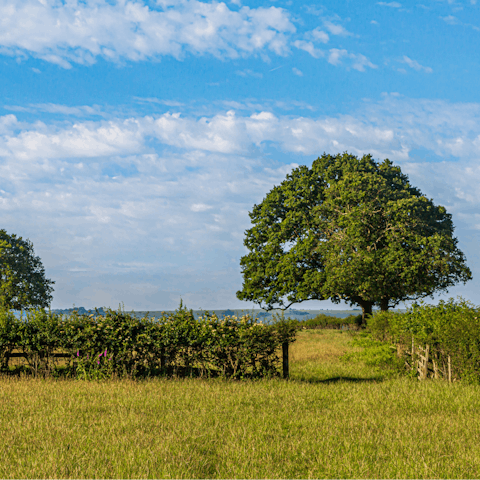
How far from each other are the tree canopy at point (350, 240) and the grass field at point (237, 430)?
17.4 metres

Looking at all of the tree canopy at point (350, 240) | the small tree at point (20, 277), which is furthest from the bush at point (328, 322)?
the small tree at point (20, 277)

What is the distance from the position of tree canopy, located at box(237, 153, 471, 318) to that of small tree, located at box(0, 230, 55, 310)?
20250mm

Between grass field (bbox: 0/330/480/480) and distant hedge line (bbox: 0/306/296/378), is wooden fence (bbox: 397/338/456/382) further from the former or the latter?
distant hedge line (bbox: 0/306/296/378)

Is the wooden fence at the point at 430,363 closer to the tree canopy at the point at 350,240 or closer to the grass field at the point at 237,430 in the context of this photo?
the grass field at the point at 237,430

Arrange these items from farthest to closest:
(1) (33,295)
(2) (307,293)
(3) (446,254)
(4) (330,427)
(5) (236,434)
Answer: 1. (1) (33,295)
2. (2) (307,293)
3. (3) (446,254)
4. (4) (330,427)
5. (5) (236,434)

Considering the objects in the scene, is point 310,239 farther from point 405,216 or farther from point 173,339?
point 173,339

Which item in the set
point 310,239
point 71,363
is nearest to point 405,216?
point 310,239

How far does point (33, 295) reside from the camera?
41875mm

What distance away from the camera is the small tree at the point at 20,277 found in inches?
1528

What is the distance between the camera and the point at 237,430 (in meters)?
7.39

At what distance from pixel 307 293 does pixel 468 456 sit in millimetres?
24850

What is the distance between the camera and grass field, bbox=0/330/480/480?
5852 millimetres

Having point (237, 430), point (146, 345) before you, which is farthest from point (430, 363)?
point (146, 345)

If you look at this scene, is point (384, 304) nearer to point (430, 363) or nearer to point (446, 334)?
point (430, 363)
